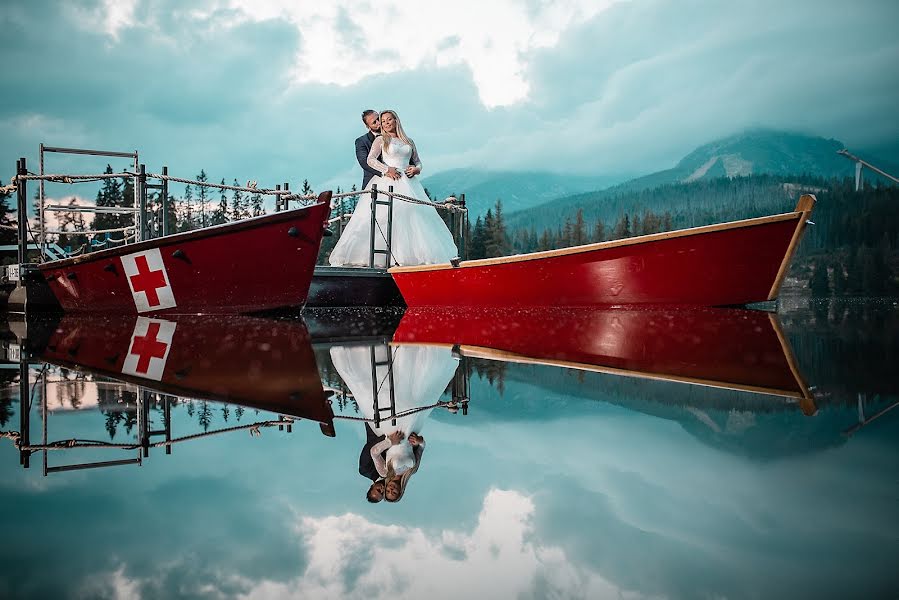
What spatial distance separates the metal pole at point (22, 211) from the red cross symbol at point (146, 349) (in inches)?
164

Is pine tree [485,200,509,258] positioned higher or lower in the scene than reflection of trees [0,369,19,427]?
higher

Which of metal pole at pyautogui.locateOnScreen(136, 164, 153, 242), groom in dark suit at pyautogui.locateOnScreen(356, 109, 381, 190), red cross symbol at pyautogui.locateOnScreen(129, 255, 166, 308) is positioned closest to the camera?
red cross symbol at pyautogui.locateOnScreen(129, 255, 166, 308)

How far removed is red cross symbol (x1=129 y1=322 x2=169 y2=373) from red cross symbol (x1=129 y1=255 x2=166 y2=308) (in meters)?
1.62

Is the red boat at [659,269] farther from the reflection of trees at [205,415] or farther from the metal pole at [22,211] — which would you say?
the metal pole at [22,211]

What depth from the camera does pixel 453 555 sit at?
2.15ft

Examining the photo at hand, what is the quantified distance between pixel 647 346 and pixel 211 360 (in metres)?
1.77

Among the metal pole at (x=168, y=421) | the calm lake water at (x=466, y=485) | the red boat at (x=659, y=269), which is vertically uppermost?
the red boat at (x=659, y=269)

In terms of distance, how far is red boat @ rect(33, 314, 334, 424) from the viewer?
5.22 ft

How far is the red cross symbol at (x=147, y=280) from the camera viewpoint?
504 centimetres

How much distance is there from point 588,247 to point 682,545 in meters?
4.59

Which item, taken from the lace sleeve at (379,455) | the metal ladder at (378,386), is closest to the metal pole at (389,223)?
the metal ladder at (378,386)

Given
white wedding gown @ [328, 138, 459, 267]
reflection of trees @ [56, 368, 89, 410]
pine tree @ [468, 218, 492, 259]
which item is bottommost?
reflection of trees @ [56, 368, 89, 410]

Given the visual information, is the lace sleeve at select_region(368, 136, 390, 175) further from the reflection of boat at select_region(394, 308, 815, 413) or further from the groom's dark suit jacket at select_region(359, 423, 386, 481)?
the groom's dark suit jacket at select_region(359, 423, 386, 481)

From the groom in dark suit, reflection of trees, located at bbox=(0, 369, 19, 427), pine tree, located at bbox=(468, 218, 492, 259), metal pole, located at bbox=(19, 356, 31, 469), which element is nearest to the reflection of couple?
metal pole, located at bbox=(19, 356, 31, 469)
